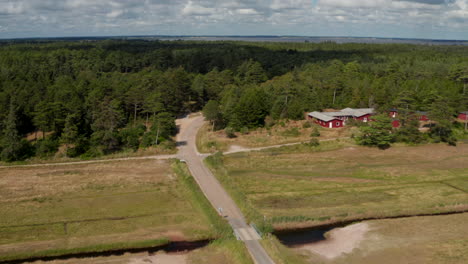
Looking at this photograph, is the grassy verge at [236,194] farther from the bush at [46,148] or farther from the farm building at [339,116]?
the farm building at [339,116]

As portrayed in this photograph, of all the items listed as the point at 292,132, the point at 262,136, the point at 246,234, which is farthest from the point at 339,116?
the point at 246,234

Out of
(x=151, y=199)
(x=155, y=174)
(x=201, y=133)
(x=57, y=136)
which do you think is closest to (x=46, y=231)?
(x=151, y=199)

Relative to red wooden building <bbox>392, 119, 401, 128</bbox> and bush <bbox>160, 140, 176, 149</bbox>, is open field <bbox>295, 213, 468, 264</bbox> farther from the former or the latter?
red wooden building <bbox>392, 119, 401, 128</bbox>

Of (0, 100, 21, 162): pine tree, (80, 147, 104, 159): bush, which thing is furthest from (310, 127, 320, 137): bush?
(0, 100, 21, 162): pine tree

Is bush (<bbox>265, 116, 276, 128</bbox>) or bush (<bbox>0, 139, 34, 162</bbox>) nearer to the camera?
bush (<bbox>0, 139, 34, 162</bbox>)

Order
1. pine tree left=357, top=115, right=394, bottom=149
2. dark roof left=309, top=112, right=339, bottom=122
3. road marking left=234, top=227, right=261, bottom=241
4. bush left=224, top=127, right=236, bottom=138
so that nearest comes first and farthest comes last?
road marking left=234, top=227, right=261, bottom=241, pine tree left=357, top=115, right=394, bottom=149, bush left=224, top=127, right=236, bottom=138, dark roof left=309, top=112, right=339, bottom=122

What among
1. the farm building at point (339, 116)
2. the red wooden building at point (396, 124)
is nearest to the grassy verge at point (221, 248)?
the farm building at point (339, 116)
